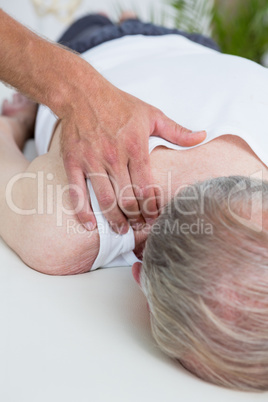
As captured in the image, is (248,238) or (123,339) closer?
(248,238)

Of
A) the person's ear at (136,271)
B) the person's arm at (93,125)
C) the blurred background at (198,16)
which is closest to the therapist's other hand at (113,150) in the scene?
the person's arm at (93,125)

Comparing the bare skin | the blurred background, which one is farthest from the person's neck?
the blurred background

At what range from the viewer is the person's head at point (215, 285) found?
785 millimetres

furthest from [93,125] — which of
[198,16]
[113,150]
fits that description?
[198,16]

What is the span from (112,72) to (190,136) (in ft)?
1.55

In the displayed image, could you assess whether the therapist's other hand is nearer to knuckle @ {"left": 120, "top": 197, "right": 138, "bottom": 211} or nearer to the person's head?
knuckle @ {"left": 120, "top": 197, "right": 138, "bottom": 211}

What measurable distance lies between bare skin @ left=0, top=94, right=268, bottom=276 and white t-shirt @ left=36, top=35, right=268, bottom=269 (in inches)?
1.0

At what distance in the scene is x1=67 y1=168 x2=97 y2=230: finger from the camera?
1089mm

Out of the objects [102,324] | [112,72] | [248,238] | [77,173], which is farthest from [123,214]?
[112,72]

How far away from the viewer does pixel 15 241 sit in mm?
1174

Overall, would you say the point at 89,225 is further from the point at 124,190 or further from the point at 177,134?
the point at 177,134

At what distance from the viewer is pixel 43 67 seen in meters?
1.13

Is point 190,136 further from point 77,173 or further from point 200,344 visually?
point 200,344

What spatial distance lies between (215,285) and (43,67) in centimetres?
62
